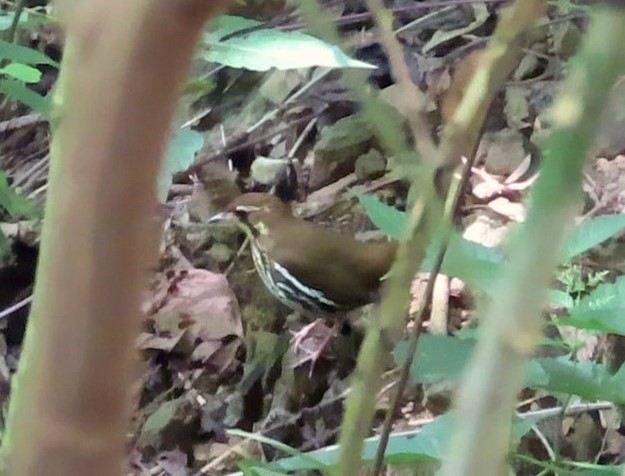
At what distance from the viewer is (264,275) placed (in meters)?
1.78

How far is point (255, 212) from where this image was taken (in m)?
1.87

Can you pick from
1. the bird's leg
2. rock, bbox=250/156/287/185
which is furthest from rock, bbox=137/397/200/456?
rock, bbox=250/156/287/185

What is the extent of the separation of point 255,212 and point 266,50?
108 centimetres

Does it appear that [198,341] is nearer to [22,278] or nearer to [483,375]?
[22,278]

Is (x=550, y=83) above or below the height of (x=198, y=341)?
above

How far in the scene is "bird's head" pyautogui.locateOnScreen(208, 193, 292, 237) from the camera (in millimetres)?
1820

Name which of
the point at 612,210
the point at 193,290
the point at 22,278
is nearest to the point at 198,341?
the point at 193,290

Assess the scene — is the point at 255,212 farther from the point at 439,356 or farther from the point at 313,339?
the point at 439,356

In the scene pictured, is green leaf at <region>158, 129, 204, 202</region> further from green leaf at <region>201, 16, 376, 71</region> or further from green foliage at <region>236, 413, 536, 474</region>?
green foliage at <region>236, 413, 536, 474</region>

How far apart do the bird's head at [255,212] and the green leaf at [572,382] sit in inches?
44.6

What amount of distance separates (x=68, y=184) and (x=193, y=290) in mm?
1701

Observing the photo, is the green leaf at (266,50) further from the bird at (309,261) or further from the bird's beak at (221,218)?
the bird's beak at (221,218)

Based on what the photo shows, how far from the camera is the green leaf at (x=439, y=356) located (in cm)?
65

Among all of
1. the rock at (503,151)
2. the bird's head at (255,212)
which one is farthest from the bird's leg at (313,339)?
the rock at (503,151)
